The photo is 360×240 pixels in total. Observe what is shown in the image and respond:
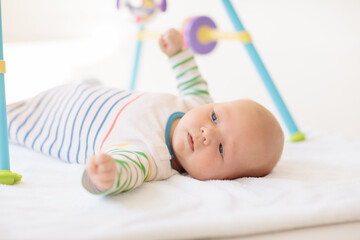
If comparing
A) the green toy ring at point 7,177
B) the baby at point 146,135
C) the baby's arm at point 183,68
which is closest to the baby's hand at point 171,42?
the baby's arm at point 183,68

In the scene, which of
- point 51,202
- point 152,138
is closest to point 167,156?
point 152,138

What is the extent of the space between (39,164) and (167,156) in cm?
28

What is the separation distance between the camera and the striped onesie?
812 millimetres

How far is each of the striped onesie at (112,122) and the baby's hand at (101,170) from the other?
6cm

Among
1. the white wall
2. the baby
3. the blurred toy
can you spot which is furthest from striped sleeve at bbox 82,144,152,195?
the white wall

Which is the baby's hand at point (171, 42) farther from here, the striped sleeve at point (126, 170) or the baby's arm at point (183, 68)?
the striped sleeve at point (126, 170)

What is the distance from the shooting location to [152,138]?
0.86m

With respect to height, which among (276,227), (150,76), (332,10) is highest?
(332,10)

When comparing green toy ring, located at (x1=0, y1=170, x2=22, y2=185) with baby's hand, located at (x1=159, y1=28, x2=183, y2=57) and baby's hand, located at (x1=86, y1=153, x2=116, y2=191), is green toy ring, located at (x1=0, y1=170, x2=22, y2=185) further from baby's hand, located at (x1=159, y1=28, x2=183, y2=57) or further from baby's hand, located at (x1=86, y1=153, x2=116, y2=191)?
baby's hand, located at (x1=159, y1=28, x2=183, y2=57)

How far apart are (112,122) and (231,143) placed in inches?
11.0

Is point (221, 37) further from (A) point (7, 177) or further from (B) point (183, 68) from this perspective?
(A) point (7, 177)

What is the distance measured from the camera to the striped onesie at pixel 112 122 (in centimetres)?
81

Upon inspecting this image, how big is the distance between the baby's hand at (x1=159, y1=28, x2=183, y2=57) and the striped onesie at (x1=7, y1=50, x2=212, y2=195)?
0.06 ft

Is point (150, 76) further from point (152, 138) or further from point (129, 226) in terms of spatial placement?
point (129, 226)
